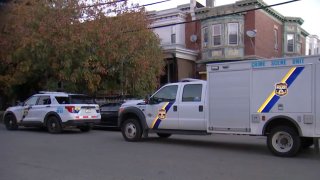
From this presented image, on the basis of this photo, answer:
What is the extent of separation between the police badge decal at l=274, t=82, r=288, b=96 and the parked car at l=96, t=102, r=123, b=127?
959 centimetres

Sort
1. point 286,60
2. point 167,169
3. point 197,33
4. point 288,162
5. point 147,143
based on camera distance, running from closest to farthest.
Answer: point 167,169, point 288,162, point 286,60, point 147,143, point 197,33

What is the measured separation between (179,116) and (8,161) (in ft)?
17.0

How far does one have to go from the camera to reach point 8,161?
936 cm

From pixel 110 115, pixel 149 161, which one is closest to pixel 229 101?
pixel 149 161

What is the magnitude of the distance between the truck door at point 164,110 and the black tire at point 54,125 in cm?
531

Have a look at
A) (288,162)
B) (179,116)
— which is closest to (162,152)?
(179,116)

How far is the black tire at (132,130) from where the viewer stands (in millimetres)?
13281

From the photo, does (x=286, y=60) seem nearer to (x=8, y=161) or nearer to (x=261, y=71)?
(x=261, y=71)

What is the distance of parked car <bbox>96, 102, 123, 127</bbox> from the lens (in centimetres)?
1845

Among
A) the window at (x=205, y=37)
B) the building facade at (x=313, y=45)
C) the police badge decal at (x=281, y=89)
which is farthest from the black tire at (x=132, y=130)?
the building facade at (x=313, y=45)

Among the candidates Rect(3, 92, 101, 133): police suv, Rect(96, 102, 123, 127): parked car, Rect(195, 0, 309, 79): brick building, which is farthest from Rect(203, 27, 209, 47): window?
Rect(3, 92, 101, 133): police suv

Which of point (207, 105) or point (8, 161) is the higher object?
point (207, 105)

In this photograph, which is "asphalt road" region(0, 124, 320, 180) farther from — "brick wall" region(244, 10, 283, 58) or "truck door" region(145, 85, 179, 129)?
"brick wall" region(244, 10, 283, 58)

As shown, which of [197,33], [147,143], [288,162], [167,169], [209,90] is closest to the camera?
[167,169]
